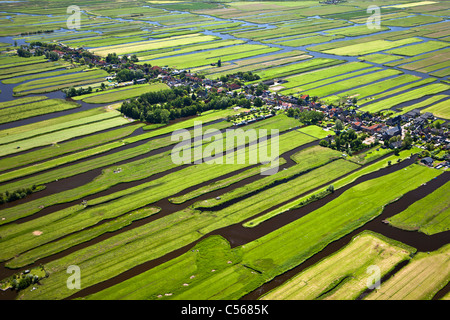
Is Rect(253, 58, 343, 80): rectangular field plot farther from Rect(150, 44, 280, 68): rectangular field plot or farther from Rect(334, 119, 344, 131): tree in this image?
Rect(334, 119, 344, 131): tree

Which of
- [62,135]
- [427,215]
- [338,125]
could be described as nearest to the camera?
[427,215]

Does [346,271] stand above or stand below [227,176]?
below

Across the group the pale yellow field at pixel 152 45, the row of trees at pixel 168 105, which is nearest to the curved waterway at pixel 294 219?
the row of trees at pixel 168 105

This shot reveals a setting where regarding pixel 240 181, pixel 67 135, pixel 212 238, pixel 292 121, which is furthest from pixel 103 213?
pixel 292 121

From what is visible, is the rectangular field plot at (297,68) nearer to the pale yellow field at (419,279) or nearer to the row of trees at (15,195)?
the row of trees at (15,195)

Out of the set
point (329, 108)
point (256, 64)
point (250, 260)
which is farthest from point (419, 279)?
point (256, 64)

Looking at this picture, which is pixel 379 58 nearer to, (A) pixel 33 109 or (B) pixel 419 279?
(B) pixel 419 279

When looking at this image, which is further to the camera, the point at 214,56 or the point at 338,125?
the point at 214,56

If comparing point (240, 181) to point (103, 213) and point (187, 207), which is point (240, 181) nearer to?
point (187, 207)
